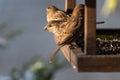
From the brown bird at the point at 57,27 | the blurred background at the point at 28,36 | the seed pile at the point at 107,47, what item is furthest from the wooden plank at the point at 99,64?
the blurred background at the point at 28,36

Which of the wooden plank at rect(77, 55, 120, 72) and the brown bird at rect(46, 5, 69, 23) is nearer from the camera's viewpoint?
the wooden plank at rect(77, 55, 120, 72)

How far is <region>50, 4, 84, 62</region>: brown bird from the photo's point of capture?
2024mm

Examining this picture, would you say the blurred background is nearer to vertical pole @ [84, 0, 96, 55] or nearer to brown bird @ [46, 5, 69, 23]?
brown bird @ [46, 5, 69, 23]

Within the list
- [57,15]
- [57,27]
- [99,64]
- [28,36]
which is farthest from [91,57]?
[28,36]

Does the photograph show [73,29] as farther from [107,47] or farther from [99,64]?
[99,64]

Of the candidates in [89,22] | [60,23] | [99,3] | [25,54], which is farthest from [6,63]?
[89,22]

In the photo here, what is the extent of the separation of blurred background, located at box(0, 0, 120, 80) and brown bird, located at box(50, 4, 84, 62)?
6.14 ft

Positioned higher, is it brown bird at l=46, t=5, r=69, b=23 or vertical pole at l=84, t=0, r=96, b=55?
vertical pole at l=84, t=0, r=96, b=55

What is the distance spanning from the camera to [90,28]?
173 cm

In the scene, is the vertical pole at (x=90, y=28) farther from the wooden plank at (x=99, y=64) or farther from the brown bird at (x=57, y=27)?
the brown bird at (x=57, y=27)

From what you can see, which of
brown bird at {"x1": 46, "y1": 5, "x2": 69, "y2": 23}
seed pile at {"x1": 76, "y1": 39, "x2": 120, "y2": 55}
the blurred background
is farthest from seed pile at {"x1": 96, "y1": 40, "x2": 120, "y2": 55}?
the blurred background

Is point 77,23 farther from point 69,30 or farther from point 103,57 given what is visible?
point 103,57

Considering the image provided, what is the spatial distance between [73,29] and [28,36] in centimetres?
211

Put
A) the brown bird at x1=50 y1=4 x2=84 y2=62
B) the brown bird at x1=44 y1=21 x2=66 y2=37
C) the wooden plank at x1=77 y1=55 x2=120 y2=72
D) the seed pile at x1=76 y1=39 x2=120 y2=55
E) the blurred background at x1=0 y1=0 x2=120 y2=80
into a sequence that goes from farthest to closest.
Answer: the blurred background at x1=0 y1=0 x2=120 y2=80 < the brown bird at x1=44 y1=21 x2=66 y2=37 < the brown bird at x1=50 y1=4 x2=84 y2=62 < the seed pile at x1=76 y1=39 x2=120 y2=55 < the wooden plank at x1=77 y1=55 x2=120 y2=72
